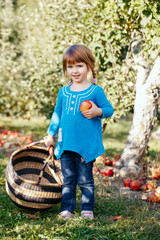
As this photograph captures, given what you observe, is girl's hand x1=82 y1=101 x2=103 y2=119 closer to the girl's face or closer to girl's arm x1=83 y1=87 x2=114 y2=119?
girl's arm x1=83 y1=87 x2=114 y2=119

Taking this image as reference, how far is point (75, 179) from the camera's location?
272 centimetres

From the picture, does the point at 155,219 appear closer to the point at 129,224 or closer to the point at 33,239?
the point at 129,224

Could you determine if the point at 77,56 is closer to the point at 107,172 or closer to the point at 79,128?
the point at 79,128

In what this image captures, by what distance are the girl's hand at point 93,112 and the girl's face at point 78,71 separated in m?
0.29

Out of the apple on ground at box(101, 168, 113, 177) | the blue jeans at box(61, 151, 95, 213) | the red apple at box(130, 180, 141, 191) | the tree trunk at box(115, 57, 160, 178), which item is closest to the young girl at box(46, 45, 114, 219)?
the blue jeans at box(61, 151, 95, 213)

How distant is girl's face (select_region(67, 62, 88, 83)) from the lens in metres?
2.55

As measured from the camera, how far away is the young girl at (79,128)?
2535 mm

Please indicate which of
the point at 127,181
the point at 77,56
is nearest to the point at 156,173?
the point at 127,181

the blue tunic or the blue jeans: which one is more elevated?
the blue tunic

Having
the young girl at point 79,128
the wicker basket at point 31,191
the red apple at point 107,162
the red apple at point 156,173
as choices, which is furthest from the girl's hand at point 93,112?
the red apple at point 107,162

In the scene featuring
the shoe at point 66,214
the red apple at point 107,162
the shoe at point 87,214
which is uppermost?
the shoe at point 87,214

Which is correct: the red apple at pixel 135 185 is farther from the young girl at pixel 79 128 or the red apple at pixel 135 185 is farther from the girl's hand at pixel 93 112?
the girl's hand at pixel 93 112

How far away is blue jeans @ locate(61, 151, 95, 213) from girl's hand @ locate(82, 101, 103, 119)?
0.37m

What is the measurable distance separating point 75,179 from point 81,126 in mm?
514
